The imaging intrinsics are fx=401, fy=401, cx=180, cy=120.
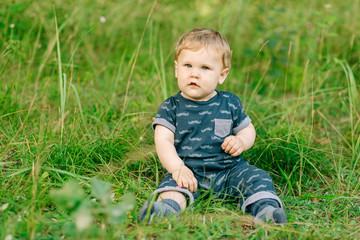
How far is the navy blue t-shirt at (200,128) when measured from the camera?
Answer: 7.15ft

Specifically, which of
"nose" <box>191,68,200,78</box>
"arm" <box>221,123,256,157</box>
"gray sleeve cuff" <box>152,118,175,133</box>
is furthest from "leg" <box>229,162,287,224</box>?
"nose" <box>191,68,200,78</box>

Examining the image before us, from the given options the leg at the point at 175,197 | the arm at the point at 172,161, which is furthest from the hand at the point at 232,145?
the leg at the point at 175,197

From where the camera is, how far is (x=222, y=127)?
7.24 ft

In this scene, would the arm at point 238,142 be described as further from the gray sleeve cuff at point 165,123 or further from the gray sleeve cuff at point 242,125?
the gray sleeve cuff at point 165,123

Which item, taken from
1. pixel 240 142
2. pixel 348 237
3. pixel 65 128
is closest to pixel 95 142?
pixel 65 128

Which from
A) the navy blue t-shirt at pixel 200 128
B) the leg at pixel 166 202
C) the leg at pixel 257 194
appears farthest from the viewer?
the navy blue t-shirt at pixel 200 128

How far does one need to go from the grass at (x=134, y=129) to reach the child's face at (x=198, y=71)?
0.42 metres

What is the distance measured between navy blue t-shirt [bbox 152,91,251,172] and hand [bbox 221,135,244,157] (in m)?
0.06

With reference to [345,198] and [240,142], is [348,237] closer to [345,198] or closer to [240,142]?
[345,198]

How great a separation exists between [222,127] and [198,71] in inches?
13.3

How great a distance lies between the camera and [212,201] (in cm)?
219

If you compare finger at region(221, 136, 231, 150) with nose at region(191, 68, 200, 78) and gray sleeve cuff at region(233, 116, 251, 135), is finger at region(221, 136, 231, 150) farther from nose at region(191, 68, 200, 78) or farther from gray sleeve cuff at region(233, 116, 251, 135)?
nose at region(191, 68, 200, 78)

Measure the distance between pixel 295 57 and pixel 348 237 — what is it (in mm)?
2546

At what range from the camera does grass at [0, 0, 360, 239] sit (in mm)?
1810
